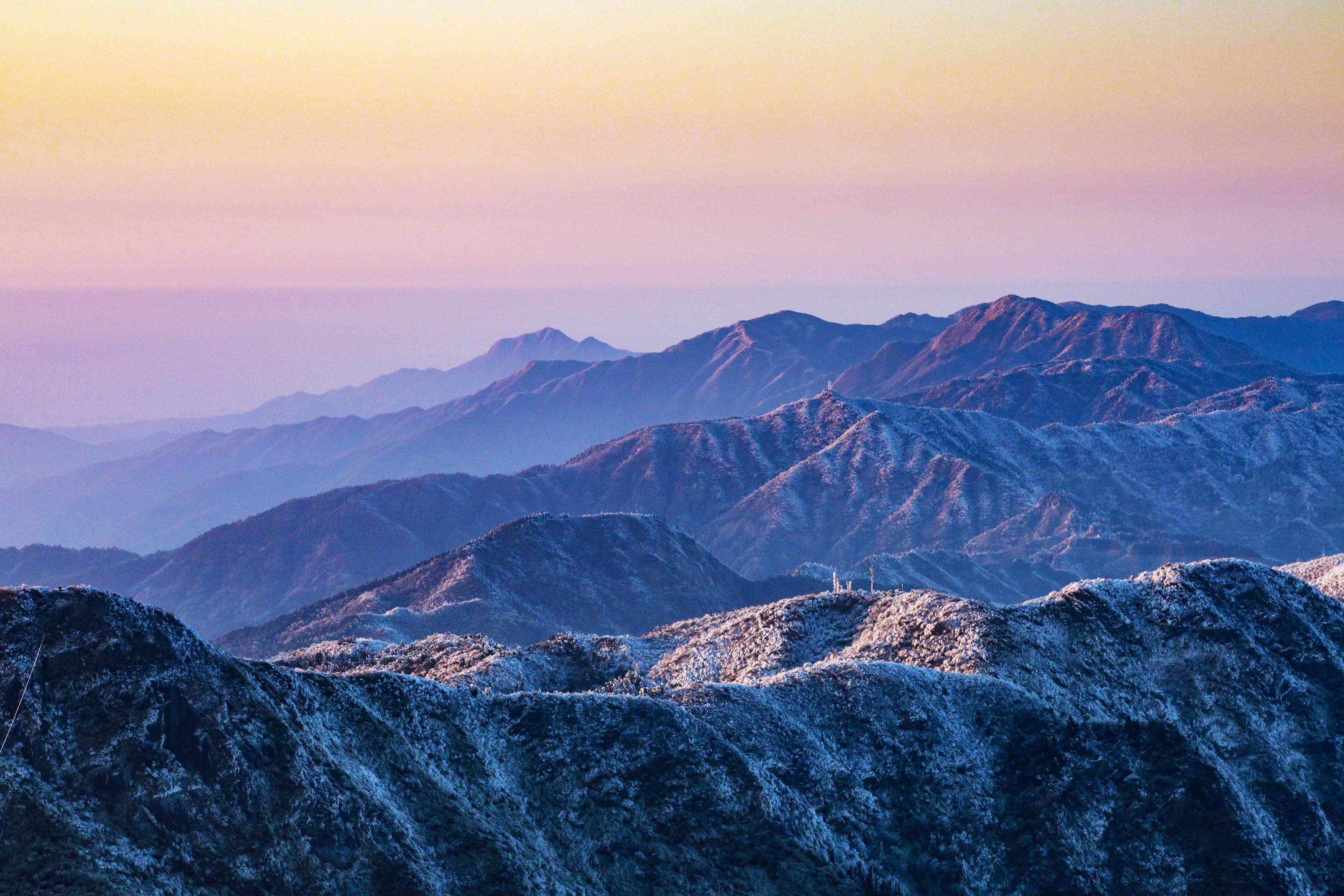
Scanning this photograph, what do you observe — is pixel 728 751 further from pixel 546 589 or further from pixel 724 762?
pixel 546 589

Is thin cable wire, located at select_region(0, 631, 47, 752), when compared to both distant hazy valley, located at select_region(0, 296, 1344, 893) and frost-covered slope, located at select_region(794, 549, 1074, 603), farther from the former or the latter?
frost-covered slope, located at select_region(794, 549, 1074, 603)

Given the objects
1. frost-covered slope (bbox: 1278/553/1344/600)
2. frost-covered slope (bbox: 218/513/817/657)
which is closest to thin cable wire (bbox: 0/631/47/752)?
frost-covered slope (bbox: 1278/553/1344/600)

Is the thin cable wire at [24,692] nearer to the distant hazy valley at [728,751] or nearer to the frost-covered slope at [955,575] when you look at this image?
the distant hazy valley at [728,751]

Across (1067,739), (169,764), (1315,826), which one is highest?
(169,764)

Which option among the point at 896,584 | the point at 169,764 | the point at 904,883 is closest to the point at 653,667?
the point at 904,883

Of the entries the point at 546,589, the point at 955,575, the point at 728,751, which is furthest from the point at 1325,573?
the point at 546,589

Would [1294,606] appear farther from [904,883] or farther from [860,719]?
[904,883]
